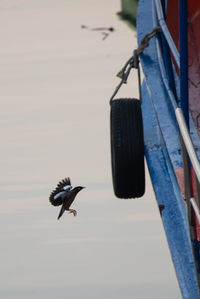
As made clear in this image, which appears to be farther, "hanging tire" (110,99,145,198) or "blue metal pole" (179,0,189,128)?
"hanging tire" (110,99,145,198)

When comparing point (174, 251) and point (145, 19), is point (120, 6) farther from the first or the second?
point (174, 251)

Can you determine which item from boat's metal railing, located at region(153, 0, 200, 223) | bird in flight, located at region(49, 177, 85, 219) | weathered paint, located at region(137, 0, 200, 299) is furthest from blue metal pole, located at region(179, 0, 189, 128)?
bird in flight, located at region(49, 177, 85, 219)

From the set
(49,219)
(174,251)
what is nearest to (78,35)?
(49,219)

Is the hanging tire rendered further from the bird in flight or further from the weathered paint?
the bird in flight

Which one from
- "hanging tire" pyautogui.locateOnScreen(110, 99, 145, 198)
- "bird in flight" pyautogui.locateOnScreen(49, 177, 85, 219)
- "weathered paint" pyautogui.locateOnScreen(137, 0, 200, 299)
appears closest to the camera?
"weathered paint" pyautogui.locateOnScreen(137, 0, 200, 299)

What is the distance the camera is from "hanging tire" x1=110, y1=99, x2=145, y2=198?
546cm

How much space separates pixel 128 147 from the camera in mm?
5461

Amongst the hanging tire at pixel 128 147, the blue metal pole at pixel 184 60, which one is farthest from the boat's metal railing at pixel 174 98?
the hanging tire at pixel 128 147

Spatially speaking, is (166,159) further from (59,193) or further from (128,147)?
(59,193)

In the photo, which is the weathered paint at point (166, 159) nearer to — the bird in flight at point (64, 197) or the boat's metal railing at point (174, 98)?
the boat's metal railing at point (174, 98)

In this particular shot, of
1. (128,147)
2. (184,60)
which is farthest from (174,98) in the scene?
(184,60)

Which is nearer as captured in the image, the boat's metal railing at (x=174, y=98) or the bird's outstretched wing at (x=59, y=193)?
the boat's metal railing at (x=174, y=98)

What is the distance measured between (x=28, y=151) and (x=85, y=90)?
6.12 feet

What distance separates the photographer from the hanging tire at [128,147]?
17.9ft
